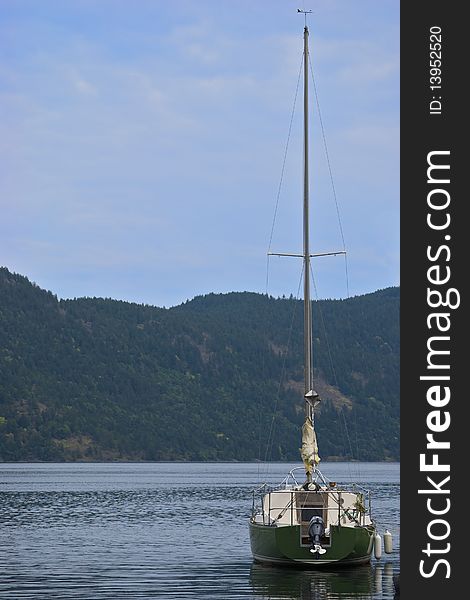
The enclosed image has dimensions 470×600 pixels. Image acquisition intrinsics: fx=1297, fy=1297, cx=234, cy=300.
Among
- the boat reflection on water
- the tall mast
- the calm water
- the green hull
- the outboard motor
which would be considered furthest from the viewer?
the tall mast

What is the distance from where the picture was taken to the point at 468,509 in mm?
16672

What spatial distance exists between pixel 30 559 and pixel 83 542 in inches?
396

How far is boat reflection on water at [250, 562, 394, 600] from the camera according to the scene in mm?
37875

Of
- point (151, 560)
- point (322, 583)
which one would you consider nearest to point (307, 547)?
point (322, 583)

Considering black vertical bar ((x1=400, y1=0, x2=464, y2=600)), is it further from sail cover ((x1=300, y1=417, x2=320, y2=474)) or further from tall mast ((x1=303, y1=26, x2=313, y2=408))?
sail cover ((x1=300, y1=417, x2=320, y2=474))

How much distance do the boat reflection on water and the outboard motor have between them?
1.04 meters

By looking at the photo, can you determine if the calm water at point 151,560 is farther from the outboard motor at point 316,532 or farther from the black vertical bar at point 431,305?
the black vertical bar at point 431,305

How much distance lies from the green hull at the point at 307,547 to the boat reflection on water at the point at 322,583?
0.48 metres

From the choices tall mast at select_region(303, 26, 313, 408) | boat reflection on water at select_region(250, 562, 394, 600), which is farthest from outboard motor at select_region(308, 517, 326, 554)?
tall mast at select_region(303, 26, 313, 408)

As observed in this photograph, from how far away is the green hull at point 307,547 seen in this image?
132 ft

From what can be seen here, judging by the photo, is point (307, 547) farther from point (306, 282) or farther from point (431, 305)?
point (431, 305)

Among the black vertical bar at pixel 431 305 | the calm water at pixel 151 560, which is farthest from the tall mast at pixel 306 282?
the black vertical bar at pixel 431 305

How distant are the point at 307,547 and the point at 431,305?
82.0 ft

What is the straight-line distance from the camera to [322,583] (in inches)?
1580
